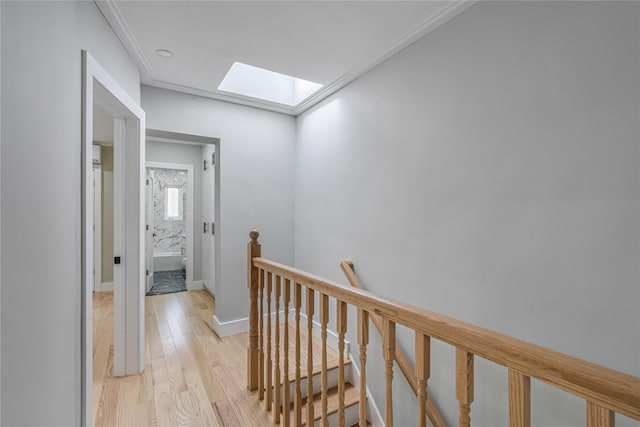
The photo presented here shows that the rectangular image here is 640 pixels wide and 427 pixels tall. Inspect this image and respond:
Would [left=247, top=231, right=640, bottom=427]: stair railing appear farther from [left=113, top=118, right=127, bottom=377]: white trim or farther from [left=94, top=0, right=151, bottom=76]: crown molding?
[left=94, top=0, right=151, bottom=76]: crown molding

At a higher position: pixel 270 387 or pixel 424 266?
pixel 424 266

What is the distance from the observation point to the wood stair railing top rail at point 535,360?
53 centimetres

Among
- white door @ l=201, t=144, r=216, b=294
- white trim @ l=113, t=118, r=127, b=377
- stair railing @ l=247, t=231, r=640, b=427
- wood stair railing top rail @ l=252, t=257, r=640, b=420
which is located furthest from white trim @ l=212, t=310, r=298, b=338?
wood stair railing top rail @ l=252, t=257, r=640, b=420

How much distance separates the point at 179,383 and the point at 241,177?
73.3 inches

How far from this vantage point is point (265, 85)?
3053 millimetres

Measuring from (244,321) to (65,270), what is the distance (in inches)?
80.7

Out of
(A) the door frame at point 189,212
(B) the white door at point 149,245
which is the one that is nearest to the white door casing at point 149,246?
(B) the white door at point 149,245

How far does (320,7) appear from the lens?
168 centimetres

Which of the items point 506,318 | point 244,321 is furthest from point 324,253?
point 506,318

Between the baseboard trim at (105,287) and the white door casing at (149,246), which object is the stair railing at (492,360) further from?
the baseboard trim at (105,287)

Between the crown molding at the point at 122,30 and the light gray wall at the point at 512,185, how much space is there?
1648mm

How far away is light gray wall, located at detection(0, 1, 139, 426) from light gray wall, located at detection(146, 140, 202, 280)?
141 inches

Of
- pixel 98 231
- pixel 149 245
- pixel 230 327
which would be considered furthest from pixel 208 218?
pixel 230 327

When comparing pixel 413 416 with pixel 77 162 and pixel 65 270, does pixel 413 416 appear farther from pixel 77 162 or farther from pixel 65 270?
pixel 77 162
